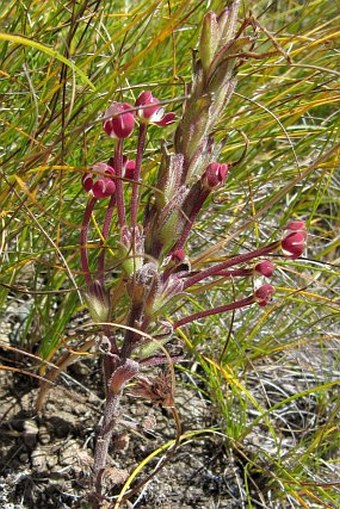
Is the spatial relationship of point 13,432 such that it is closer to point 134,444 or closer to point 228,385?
point 134,444

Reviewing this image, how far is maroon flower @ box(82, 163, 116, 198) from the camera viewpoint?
3.63 feet

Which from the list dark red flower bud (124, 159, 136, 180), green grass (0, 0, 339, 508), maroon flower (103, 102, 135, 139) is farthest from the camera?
green grass (0, 0, 339, 508)

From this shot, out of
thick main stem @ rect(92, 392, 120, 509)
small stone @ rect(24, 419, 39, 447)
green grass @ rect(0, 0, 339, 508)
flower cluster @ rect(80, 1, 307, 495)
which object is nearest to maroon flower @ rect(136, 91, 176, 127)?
flower cluster @ rect(80, 1, 307, 495)

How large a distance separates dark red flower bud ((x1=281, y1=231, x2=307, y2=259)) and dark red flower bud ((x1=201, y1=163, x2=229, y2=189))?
13 cm

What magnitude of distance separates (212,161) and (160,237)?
146 mm

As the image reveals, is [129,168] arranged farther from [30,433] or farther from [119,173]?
[30,433]

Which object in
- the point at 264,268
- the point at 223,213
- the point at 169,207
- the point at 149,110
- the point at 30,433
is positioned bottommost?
the point at 30,433

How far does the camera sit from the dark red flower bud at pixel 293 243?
1075mm

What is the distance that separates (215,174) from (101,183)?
18 centimetres

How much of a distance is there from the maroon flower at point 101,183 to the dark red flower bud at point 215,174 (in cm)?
15

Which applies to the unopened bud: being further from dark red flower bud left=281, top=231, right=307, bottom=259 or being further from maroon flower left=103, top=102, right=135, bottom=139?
dark red flower bud left=281, top=231, right=307, bottom=259

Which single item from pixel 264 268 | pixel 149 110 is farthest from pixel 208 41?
pixel 264 268

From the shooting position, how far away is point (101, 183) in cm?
110

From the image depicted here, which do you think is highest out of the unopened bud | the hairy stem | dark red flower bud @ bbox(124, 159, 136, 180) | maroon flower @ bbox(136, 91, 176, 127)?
the unopened bud
